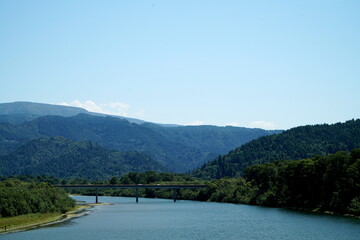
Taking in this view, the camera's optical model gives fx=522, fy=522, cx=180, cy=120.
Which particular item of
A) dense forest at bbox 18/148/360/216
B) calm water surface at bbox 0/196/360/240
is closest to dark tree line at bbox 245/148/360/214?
dense forest at bbox 18/148/360/216

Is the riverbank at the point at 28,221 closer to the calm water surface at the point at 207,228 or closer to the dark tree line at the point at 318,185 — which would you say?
the calm water surface at the point at 207,228

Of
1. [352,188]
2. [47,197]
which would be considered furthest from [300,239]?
[47,197]

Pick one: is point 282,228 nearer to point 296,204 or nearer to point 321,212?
point 321,212

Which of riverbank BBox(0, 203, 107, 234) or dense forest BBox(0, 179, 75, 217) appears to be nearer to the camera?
riverbank BBox(0, 203, 107, 234)

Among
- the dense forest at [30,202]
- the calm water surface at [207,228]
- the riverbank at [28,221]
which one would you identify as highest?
the dense forest at [30,202]

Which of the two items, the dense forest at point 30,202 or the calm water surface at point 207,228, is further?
the dense forest at point 30,202

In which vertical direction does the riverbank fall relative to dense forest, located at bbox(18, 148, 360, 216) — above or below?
below

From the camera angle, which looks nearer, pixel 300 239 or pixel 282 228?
pixel 300 239

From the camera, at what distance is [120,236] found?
323ft

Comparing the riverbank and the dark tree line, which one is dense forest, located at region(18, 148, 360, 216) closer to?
the dark tree line

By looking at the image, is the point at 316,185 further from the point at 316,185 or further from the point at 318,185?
the point at 318,185

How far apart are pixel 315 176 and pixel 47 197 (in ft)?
243

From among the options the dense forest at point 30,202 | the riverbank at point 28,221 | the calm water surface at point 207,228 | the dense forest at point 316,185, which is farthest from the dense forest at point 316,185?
the dense forest at point 30,202

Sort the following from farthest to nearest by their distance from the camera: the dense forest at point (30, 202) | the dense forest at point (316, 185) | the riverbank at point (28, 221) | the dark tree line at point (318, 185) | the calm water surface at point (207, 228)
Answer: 1. the dense forest at point (316, 185)
2. the dark tree line at point (318, 185)
3. the dense forest at point (30, 202)
4. the riverbank at point (28, 221)
5. the calm water surface at point (207, 228)
